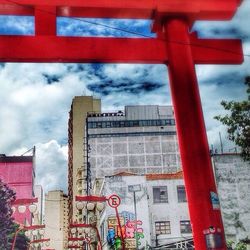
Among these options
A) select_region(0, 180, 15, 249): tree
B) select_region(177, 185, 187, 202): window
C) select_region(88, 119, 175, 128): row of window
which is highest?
select_region(88, 119, 175, 128): row of window

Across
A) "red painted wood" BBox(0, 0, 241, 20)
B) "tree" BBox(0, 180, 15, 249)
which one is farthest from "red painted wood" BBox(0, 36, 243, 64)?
"tree" BBox(0, 180, 15, 249)

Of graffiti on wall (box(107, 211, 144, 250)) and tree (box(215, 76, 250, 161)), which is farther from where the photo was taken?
graffiti on wall (box(107, 211, 144, 250))

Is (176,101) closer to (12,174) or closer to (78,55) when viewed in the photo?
(78,55)

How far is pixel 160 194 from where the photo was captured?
2945 cm

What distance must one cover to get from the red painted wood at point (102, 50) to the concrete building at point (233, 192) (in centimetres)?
1690

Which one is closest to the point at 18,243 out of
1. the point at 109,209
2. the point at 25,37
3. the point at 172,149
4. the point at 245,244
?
the point at 109,209

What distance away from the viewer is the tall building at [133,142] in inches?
2176

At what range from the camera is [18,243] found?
36.0 metres

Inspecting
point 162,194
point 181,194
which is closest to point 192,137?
point 162,194

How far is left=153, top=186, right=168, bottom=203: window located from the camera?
96.3 ft

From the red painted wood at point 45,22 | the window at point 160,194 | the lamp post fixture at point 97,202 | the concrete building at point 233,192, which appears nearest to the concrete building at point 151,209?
the window at point 160,194

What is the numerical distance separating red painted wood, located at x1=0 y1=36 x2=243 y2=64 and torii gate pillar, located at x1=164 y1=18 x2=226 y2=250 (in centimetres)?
29

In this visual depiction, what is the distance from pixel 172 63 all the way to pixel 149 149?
47973 mm

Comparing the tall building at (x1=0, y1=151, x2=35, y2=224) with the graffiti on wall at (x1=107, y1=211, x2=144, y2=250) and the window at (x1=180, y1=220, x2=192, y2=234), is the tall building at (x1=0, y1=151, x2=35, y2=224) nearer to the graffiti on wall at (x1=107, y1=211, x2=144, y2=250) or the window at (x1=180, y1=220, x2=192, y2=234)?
the graffiti on wall at (x1=107, y1=211, x2=144, y2=250)
